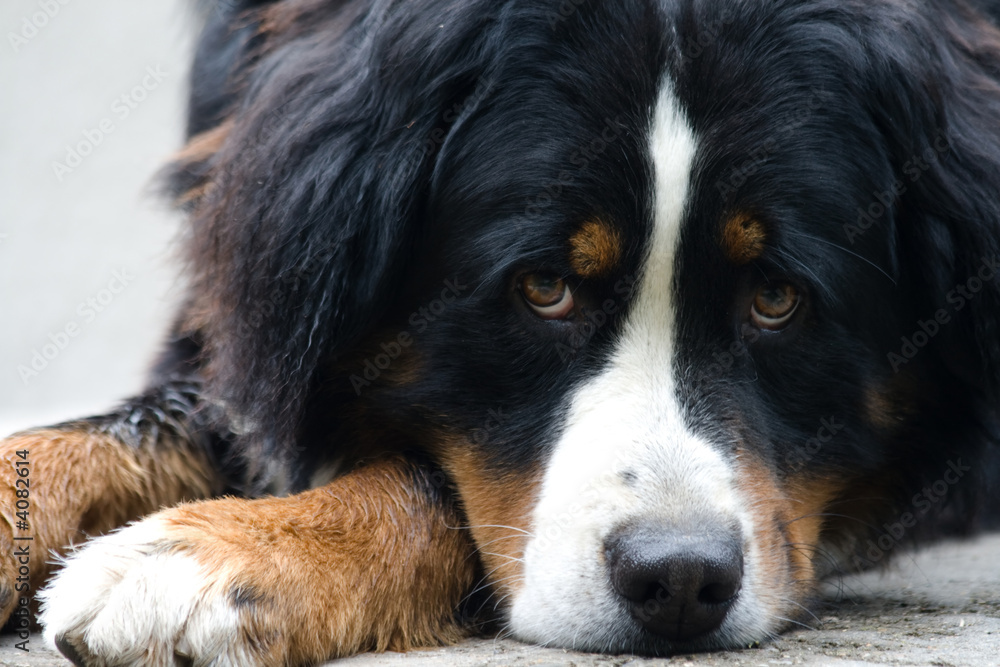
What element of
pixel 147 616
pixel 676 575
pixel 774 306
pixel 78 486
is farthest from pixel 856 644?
pixel 78 486

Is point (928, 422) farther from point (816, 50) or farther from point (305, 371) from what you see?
point (305, 371)

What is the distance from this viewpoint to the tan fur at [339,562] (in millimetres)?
2260

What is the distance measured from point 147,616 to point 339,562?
0.44 m

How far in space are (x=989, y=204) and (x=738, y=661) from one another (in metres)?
1.44

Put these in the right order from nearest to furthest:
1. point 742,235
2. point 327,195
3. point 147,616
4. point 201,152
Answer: point 147,616 → point 742,235 → point 327,195 → point 201,152

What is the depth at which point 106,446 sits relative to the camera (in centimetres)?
313

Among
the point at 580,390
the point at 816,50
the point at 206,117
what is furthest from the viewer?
the point at 206,117

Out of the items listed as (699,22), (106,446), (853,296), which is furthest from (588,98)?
(106,446)

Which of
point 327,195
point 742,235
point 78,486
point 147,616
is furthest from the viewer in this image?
point 78,486

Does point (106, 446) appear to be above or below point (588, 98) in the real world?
below

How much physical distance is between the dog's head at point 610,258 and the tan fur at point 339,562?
146mm

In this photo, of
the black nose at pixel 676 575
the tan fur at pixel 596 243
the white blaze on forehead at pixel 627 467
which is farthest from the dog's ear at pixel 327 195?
the black nose at pixel 676 575

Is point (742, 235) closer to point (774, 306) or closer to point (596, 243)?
point (774, 306)

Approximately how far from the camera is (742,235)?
8.62 ft
